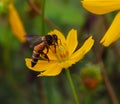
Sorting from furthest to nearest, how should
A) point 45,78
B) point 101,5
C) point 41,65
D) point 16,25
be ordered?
point 45,78, point 16,25, point 41,65, point 101,5

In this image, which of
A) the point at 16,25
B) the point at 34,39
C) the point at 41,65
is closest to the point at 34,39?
the point at 34,39

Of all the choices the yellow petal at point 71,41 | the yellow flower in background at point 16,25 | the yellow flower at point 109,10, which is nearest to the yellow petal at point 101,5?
the yellow flower at point 109,10

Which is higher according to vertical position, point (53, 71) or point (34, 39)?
point (34, 39)

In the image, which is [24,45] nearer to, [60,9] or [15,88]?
[15,88]

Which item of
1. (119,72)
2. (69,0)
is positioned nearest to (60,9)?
(69,0)

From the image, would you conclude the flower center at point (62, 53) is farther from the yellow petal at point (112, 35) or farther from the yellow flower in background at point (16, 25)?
the yellow flower in background at point (16, 25)

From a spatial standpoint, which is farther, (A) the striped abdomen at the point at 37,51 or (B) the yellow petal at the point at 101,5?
(A) the striped abdomen at the point at 37,51

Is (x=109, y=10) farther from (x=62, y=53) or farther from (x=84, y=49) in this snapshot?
(x=62, y=53)
